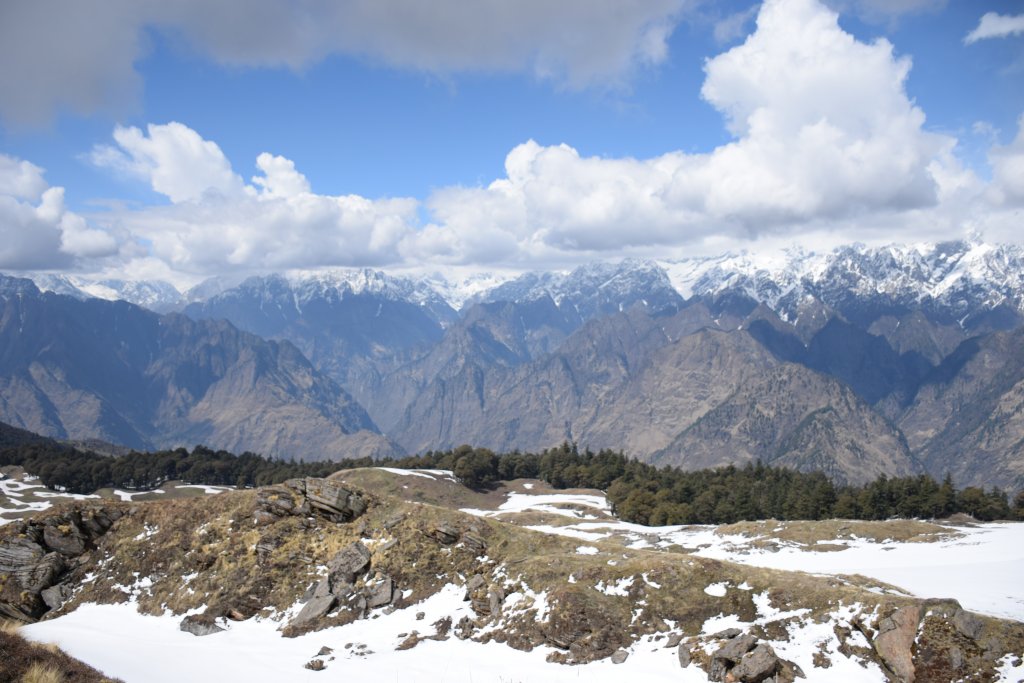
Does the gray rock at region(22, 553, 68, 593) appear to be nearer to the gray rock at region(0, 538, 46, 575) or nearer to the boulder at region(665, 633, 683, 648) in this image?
the gray rock at region(0, 538, 46, 575)

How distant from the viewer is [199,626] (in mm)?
32781

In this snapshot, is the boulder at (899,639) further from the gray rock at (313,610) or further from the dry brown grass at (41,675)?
the dry brown grass at (41,675)

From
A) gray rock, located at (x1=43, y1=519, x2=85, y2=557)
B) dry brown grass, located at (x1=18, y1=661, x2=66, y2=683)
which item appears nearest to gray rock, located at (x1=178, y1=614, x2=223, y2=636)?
gray rock, located at (x1=43, y1=519, x2=85, y2=557)

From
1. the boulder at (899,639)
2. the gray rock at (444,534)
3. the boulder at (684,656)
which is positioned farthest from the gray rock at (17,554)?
the boulder at (899,639)

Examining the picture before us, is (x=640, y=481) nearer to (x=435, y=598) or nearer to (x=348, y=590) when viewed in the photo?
(x=435, y=598)

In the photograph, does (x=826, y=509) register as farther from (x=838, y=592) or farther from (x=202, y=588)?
(x=202, y=588)

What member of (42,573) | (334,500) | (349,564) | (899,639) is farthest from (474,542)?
(42,573)

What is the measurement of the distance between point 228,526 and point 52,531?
10.3m

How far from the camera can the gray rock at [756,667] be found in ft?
80.0

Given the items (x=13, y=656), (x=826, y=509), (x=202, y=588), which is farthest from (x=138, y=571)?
(x=826, y=509)

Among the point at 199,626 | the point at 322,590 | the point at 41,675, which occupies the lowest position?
the point at 199,626

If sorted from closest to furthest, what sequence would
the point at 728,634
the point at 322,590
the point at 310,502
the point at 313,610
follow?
the point at 728,634
the point at 313,610
the point at 322,590
the point at 310,502

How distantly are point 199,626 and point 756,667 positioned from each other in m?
26.6

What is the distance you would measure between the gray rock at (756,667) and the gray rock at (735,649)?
0.27m
